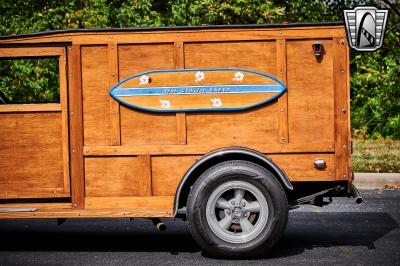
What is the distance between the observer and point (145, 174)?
21.8ft

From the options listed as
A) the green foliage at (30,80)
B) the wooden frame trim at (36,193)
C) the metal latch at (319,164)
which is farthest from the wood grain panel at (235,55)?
the green foliage at (30,80)

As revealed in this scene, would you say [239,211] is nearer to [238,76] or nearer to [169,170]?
[169,170]

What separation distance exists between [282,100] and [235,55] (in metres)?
0.59

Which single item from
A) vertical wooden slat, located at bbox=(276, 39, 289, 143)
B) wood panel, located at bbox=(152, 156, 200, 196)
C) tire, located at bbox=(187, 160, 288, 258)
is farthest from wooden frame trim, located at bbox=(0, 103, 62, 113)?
vertical wooden slat, located at bbox=(276, 39, 289, 143)

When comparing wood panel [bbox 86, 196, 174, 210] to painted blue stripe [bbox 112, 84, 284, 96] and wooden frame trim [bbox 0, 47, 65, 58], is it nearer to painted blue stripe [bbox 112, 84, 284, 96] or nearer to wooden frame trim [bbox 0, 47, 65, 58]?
painted blue stripe [bbox 112, 84, 284, 96]

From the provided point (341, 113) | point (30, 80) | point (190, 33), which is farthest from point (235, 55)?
point (30, 80)

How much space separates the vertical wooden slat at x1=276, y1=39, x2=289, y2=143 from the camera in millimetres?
6617

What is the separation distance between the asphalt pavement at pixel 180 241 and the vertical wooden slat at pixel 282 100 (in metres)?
1.12

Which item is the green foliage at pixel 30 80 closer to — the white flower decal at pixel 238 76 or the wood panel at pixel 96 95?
the wood panel at pixel 96 95

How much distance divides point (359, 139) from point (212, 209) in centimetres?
1071

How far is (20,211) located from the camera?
665 centimetres

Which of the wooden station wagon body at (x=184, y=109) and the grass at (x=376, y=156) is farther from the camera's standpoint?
the grass at (x=376, y=156)

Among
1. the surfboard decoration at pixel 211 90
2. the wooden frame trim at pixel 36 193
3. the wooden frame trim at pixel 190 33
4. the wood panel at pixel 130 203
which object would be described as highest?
the wooden frame trim at pixel 190 33

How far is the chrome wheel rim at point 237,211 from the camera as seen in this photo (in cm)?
648
